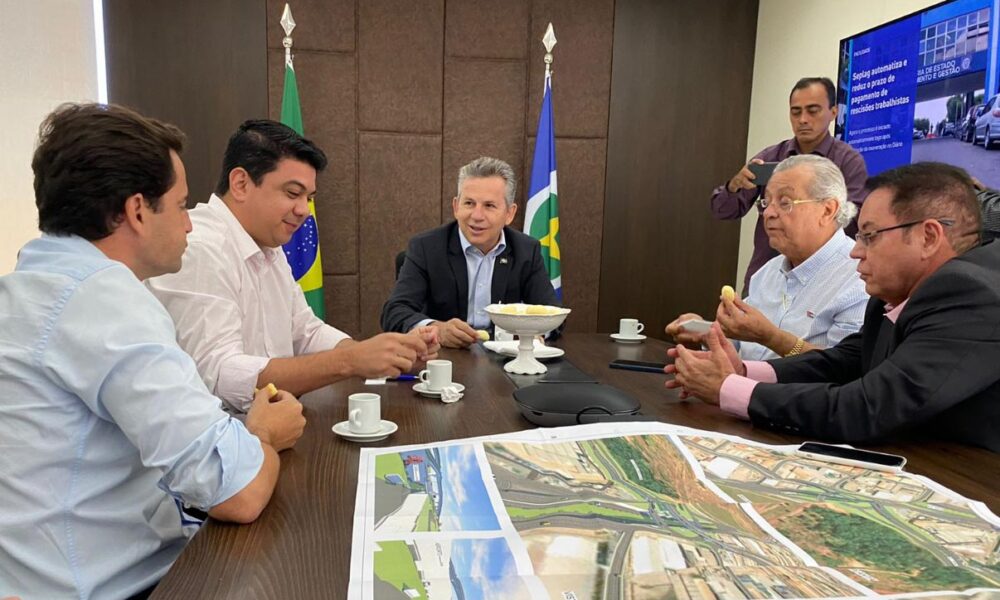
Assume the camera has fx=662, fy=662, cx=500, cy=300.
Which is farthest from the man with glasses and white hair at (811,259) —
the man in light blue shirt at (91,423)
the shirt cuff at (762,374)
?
the man in light blue shirt at (91,423)

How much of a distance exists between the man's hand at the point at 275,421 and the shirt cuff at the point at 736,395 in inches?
33.9

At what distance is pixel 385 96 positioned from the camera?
4180mm

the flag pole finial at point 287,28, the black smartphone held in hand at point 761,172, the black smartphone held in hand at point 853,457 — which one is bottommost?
the black smartphone held in hand at point 853,457

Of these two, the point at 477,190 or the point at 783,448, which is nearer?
the point at 783,448

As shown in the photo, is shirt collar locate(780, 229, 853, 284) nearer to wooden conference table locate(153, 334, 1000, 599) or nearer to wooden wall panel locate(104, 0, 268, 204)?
wooden conference table locate(153, 334, 1000, 599)

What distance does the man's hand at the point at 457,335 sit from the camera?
215 cm

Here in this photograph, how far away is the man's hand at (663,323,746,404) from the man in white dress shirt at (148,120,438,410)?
23.9 inches

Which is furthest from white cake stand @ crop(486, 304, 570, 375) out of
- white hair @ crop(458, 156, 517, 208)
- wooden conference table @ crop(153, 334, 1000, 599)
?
white hair @ crop(458, 156, 517, 208)

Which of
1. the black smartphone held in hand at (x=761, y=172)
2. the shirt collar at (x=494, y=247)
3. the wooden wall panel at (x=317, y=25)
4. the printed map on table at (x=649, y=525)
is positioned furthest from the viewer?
the wooden wall panel at (x=317, y=25)

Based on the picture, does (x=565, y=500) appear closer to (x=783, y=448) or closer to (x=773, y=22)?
(x=783, y=448)

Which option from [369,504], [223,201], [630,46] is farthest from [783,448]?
[630,46]

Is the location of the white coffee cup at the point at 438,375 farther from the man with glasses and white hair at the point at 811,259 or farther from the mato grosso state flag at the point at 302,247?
the mato grosso state flag at the point at 302,247

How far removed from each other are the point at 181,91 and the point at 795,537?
4190 millimetres

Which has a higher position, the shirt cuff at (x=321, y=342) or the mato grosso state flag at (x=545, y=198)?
the mato grosso state flag at (x=545, y=198)
